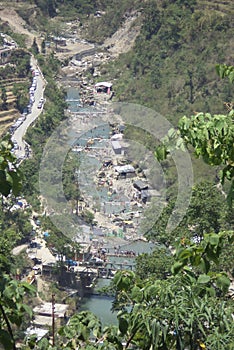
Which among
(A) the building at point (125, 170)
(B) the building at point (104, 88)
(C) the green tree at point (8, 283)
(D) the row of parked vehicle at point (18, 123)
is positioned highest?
(B) the building at point (104, 88)

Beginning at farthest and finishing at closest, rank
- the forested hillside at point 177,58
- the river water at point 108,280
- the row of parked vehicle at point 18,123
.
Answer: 1. the forested hillside at point 177,58
2. the row of parked vehicle at point 18,123
3. the river water at point 108,280

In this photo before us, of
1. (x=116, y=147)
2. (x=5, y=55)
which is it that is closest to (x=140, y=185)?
(x=116, y=147)

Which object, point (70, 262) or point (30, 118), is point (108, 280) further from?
point (30, 118)

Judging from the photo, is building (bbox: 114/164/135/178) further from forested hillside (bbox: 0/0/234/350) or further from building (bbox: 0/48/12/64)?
building (bbox: 0/48/12/64)

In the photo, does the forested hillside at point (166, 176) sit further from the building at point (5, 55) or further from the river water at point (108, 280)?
the building at point (5, 55)

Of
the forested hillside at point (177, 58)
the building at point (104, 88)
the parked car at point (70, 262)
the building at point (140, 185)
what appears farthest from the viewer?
the building at point (104, 88)

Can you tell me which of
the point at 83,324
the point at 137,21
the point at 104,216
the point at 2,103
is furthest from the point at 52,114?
the point at 83,324

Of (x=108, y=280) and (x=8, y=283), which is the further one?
(x=108, y=280)

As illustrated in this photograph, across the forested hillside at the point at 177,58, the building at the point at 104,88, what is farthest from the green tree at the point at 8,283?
the building at the point at 104,88

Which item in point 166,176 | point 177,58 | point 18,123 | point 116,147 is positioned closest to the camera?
point 166,176
